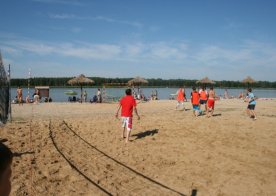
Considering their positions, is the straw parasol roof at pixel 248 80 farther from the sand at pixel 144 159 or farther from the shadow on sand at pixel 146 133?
the shadow on sand at pixel 146 133

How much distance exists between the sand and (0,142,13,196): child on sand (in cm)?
468

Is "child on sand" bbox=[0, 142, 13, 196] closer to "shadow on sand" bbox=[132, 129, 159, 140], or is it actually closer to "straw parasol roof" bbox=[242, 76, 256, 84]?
"shadow on sand" bbox=[132, 129, 159, 140]

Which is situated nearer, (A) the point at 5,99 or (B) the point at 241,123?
(B) the point at 241,123

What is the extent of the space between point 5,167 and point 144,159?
7.35 m

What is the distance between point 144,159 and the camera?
8.68 metres

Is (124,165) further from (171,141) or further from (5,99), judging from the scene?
(5,99)

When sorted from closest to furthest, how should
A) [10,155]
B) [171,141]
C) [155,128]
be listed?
[10,155] → [171,141] → [155,128]

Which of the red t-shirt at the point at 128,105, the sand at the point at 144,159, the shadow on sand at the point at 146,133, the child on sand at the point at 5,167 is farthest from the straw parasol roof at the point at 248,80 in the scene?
the child on sand at the point at 5,167

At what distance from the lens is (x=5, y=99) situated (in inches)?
630

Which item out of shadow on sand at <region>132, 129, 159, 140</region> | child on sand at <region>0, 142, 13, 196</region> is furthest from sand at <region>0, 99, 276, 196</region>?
child on sand at <region>0, 142, 13, 196</region>

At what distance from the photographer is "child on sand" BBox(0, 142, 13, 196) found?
4.83 feet

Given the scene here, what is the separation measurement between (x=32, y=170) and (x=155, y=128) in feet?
23.2

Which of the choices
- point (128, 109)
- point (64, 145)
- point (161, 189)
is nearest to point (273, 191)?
point (161, 189)

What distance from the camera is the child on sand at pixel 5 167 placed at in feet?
4.83
